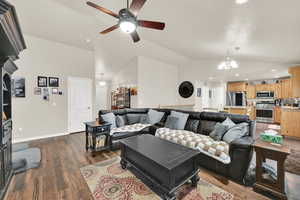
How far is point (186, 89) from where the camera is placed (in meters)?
6.76

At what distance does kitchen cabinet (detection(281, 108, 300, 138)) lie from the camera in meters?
4.19

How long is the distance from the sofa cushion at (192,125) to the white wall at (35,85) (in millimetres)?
4425

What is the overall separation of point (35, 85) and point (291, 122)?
868cm

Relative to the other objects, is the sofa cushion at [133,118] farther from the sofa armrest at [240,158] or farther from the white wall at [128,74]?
the sofa armrest at [240,158]

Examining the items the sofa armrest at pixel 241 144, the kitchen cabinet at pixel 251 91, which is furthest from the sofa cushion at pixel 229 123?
the kitchen cabinet at pixel 251 91

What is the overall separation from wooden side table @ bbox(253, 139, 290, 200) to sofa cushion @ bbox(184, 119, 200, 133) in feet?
5.04

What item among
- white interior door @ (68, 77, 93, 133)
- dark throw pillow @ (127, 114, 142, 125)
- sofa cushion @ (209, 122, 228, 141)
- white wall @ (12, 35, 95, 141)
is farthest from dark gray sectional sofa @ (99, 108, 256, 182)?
white wall @ (12, 35, 95, 141)

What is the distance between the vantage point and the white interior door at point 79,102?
5031mm

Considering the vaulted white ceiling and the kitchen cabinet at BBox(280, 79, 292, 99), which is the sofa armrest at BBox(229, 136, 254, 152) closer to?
the vaulted white ceiling

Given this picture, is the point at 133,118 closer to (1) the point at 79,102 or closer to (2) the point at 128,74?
(1) the point at 79,102

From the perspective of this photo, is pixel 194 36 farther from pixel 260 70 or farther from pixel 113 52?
pixel 260 70

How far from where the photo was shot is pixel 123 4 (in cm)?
280

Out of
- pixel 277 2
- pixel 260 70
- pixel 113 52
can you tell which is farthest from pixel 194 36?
pixel 260 70

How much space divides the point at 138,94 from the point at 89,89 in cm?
210
